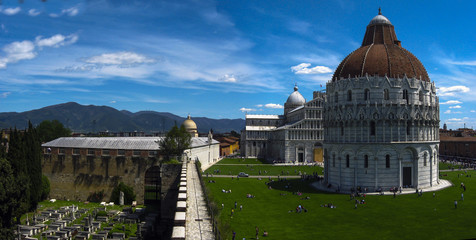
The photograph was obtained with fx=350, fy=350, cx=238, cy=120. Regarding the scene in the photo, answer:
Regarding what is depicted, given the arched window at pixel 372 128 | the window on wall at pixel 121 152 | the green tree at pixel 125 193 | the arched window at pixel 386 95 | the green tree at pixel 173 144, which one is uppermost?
the arched window at pixel 386 95

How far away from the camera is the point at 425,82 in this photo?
1980 inches

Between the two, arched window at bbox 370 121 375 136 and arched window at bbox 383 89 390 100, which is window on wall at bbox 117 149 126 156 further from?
arched window at bbox 383 89 390 100

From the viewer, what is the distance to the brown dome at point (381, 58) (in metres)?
49.6

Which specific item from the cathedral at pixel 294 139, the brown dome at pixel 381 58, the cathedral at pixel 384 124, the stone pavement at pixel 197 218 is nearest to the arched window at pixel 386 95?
the cathedral at pixel 384 124

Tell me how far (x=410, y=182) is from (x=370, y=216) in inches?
711

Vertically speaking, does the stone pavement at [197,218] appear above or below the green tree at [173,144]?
below

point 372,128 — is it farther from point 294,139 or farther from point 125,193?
point 294,139

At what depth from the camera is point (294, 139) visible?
98.3 metres

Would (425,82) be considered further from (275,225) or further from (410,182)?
(275,225)

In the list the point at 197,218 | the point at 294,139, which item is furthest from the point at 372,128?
the point at 294,139

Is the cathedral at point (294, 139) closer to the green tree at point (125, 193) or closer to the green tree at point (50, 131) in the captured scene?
the green tree at point (125, 193)

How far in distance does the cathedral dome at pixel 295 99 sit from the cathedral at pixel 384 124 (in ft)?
243

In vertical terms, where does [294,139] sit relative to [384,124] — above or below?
below

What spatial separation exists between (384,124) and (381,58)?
986 cm
